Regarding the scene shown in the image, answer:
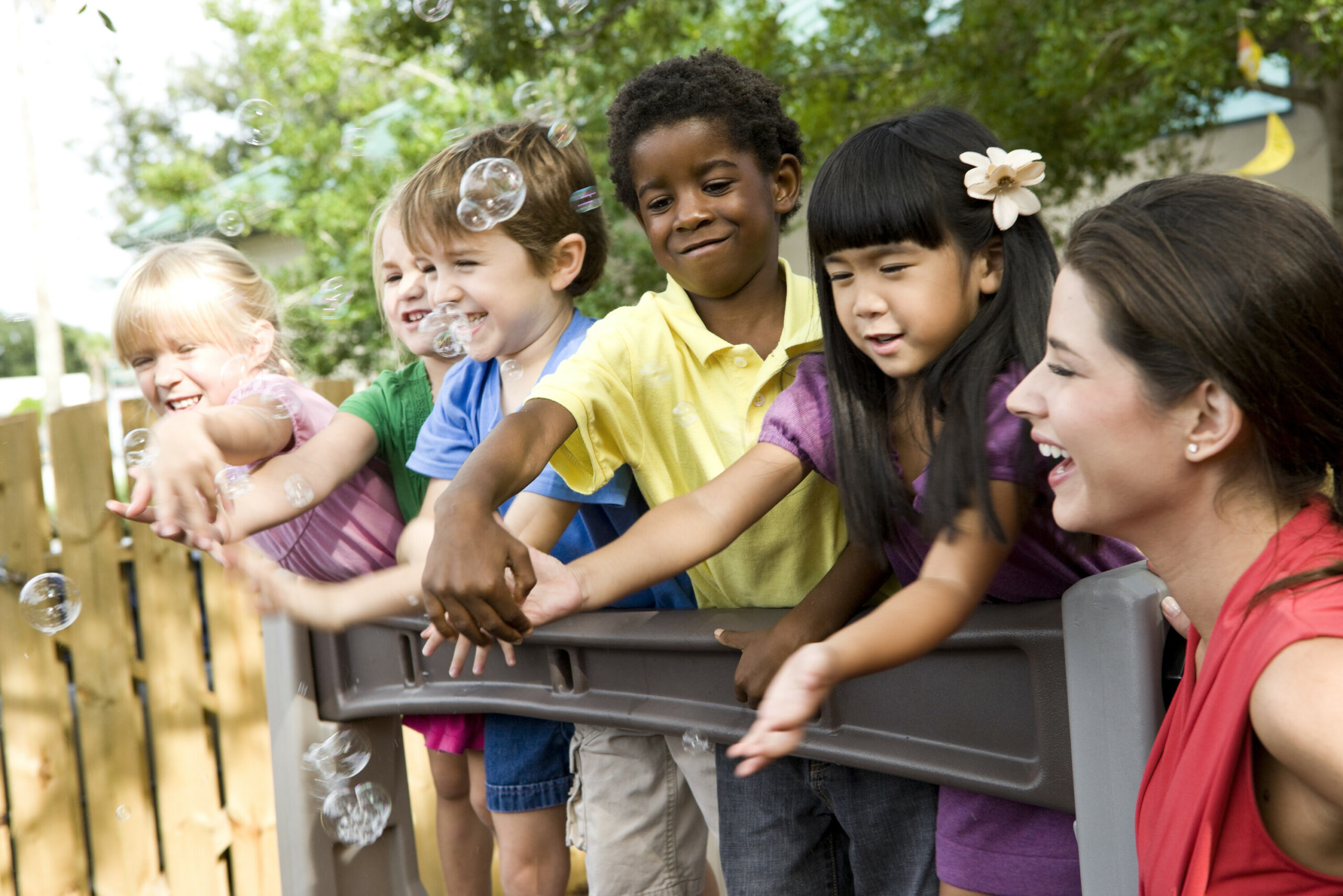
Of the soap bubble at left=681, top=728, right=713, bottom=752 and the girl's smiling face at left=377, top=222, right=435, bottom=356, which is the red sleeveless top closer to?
the soap bubble at left=681, top=728, right=713, bottom=752

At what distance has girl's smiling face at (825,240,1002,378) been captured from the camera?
5.02ft

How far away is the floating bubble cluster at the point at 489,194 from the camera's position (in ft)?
6.81

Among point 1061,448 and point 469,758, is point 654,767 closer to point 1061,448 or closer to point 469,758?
point 469,758

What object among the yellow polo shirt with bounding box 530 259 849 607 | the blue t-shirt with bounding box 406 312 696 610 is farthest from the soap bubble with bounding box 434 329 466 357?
the yellow polo shirt with bounding box 530 259 849 607

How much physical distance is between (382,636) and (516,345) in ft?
2.32

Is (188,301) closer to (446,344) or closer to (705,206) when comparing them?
(446,344)

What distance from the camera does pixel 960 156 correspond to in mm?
1562

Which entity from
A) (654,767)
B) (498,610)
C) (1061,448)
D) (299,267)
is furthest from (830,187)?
(299,267)

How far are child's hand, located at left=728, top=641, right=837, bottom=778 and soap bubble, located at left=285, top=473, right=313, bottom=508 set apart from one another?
4.16 feet

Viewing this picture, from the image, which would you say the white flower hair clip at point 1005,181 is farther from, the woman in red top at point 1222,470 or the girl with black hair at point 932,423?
the woman in red top at point 1222,470

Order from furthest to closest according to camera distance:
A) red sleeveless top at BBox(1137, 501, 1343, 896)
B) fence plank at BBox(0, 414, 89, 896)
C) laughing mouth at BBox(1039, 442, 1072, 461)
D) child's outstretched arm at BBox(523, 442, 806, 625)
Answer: fence plank at BBox(0, 414, 89, 896), child's outstretched arm at BBox(523, 442, 806, 625), laughing mouth at BBox(1039, 442, 1072, 461), red sleeveless top at BBox(1137, 501, 1343, 896)

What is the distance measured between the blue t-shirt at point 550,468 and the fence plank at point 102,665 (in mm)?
1514

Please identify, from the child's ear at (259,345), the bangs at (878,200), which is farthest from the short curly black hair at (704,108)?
the child's ear at (259,345)

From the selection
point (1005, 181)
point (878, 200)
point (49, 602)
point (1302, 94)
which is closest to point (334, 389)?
point (49, 602)
